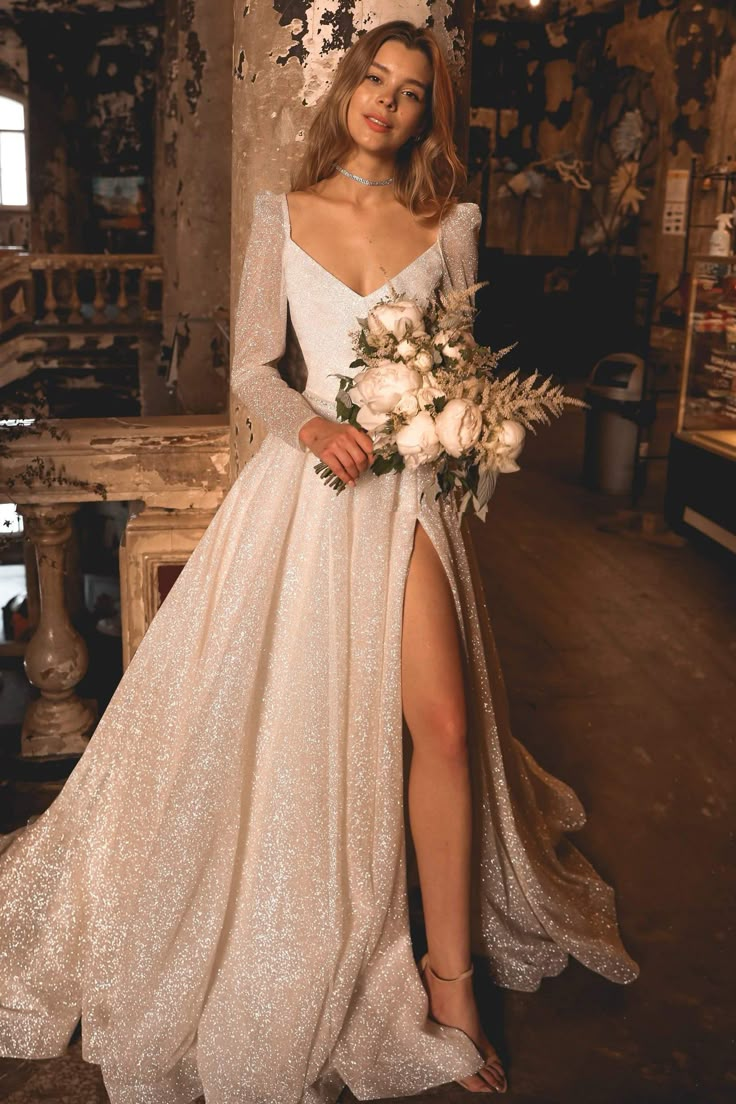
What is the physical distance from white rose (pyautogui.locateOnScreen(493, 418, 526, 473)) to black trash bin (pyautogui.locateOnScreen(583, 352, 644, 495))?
503cm

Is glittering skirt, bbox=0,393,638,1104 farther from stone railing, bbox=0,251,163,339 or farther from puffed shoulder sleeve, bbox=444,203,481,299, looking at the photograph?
stone railing, bbox=0,251,163,339

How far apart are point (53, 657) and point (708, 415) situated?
4.07m

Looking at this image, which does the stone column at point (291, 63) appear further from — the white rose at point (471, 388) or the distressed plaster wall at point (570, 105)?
the distressed plaster wall at point (570, 105)

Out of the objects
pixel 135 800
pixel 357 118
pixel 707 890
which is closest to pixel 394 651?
pixel 135 800

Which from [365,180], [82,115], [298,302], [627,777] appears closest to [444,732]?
[298,302]

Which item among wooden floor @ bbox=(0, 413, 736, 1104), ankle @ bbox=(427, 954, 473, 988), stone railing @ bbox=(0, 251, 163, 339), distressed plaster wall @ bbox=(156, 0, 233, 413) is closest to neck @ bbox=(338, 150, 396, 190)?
ankle @ bbox=(427, 954, 473, 988)

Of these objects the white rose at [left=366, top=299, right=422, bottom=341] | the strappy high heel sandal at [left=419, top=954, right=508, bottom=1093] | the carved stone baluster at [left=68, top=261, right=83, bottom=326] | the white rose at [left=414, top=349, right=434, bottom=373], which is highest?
the white rose at [left=366, top=299, right=422, bottom=341]

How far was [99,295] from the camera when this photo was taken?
12.7m

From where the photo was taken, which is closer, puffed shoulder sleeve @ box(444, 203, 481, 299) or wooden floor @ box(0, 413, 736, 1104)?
wooden floor @ box(0, 413, 736, 1104)

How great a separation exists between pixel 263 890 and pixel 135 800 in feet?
1.34

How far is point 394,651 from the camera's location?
87.5 inches

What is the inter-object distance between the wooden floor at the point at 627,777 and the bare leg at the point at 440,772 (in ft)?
0.71

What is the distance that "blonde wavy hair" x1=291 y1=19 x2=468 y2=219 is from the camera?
219 centimetres

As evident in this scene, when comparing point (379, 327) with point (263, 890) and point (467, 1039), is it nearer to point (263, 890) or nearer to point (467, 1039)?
point (263, 890)
